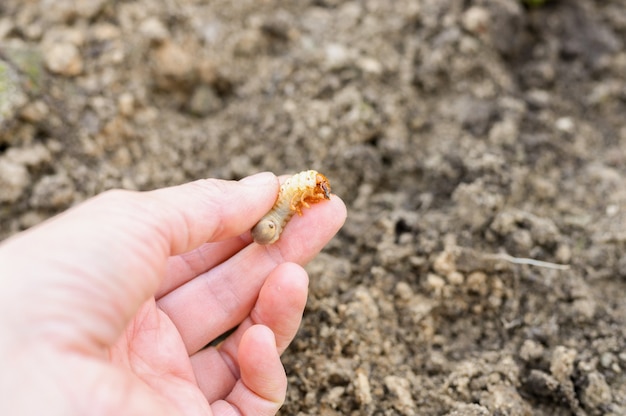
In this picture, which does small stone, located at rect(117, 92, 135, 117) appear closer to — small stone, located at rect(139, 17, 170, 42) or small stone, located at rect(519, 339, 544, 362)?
small stone, located at rect(139, 17, 170, 42)

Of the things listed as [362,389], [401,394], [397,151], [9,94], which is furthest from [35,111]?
[401,394]

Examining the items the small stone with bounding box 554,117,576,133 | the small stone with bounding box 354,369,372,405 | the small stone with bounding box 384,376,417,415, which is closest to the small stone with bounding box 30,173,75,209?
the small stone with bounding box 354,369,372,405

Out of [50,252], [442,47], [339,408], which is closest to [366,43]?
[442,47]

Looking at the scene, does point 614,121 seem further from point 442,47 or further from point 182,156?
point 182,156

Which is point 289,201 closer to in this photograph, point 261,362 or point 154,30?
point 261,362

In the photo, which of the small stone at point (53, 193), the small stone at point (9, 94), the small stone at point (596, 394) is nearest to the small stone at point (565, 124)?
the small stone at point (596, 394)
